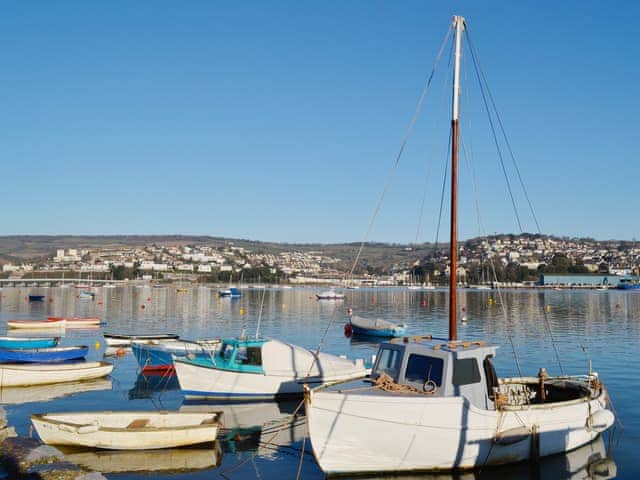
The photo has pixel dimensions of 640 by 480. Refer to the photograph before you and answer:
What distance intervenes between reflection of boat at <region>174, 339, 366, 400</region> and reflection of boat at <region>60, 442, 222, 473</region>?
6.34 m

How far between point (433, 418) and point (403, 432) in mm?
793

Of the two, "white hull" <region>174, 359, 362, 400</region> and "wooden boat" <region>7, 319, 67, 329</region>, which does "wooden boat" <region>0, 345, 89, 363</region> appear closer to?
"white hull" <region>174, 359, 362, 400</region>

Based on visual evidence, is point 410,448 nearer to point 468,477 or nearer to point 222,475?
point 468,477

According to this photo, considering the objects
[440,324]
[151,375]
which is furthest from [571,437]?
[440,324]

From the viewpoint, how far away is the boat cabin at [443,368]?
611 inches

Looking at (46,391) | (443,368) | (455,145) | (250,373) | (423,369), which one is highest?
(455,145)

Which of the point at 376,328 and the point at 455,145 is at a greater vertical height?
the point at 455,145

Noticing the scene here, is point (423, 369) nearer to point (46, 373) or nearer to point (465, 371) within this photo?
point (465, 371)

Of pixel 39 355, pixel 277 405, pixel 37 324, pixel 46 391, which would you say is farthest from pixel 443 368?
pixel 37 324

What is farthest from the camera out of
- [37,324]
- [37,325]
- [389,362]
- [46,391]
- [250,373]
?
[37,324]

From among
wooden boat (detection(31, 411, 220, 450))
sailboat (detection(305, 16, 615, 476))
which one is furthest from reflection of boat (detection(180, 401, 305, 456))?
sailboat (detection(305, 16, 615, 476))

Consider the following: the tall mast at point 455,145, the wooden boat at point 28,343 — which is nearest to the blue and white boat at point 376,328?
the wooden boat at point 28,343

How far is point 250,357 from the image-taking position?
24656mm

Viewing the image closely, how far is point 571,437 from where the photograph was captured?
17.2 meters
